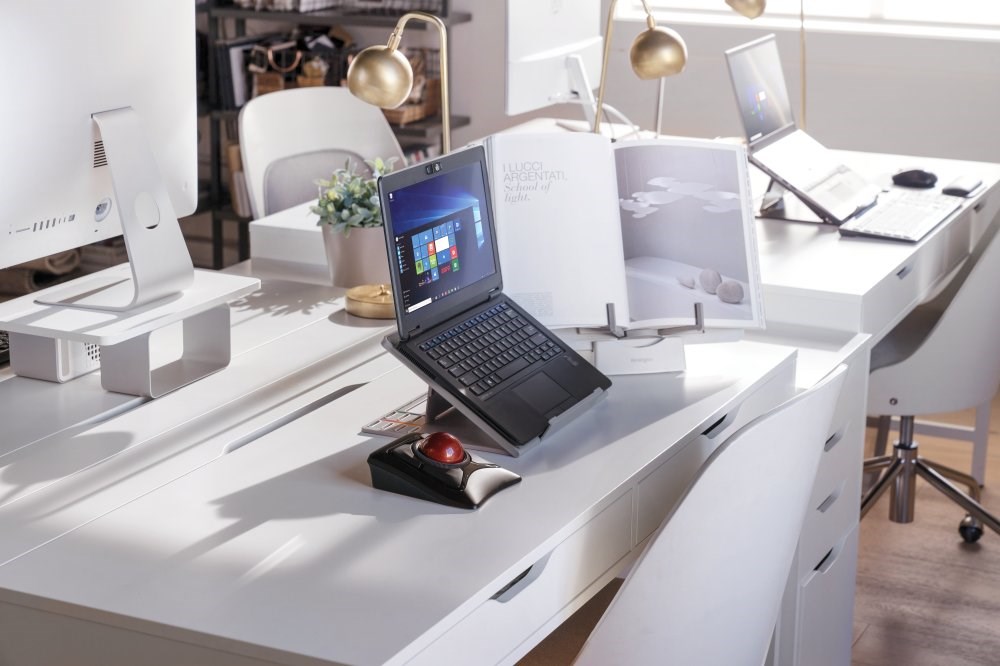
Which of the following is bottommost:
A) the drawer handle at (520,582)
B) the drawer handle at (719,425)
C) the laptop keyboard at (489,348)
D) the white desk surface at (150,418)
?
the drawer handle at (520,582)

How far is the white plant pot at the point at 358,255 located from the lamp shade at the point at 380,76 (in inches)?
11.2

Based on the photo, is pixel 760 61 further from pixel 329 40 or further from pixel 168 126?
pixel 329 40

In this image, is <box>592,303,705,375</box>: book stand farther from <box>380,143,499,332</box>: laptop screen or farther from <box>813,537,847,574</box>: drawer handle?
<box>813,537,847,574</box>: drawer handle

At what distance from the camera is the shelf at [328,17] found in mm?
4164


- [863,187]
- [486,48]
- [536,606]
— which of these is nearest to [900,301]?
[863,187]

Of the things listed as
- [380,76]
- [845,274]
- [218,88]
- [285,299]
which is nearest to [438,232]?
[380,76]

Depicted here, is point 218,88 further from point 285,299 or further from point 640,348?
point 640,348

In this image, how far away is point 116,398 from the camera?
1718 millimetres

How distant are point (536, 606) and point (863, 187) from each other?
1776 millimetres

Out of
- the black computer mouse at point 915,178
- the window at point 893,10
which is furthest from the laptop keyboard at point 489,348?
the window at point 893,10

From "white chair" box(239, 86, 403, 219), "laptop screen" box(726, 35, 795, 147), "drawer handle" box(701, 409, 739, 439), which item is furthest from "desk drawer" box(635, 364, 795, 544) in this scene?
"white chair" box(239, 86, 403, 219)

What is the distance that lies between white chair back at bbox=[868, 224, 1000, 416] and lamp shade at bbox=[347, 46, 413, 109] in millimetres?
1197

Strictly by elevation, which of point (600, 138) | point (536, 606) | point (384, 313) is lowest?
point (536, 606)

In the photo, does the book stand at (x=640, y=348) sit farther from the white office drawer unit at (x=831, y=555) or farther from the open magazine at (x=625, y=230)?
the white office drawer unit at (x=831, y=555)
